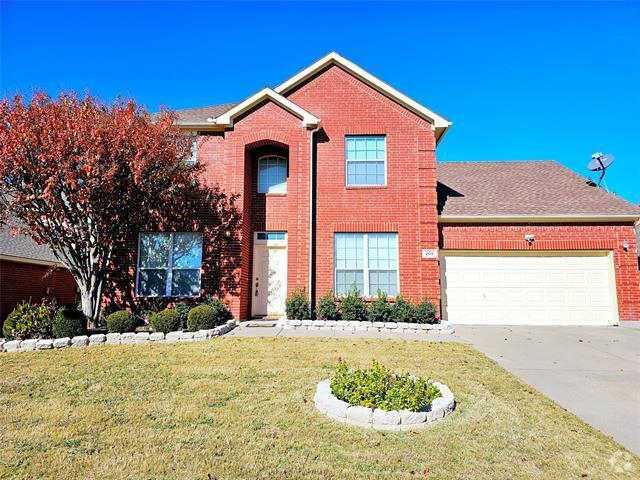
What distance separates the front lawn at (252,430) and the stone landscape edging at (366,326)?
3.54m

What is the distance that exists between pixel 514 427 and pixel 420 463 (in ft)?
4.97

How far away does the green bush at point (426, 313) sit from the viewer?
11086 mm

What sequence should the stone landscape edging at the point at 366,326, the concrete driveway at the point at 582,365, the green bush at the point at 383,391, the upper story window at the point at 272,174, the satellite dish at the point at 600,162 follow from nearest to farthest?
the green bush at the point at 383,391, the concrete driveway at the point at 582,365, the stone landscape edging at the point at 366,326, the upper story window at the point at 272,174, the satellite dish at the point at 600,162

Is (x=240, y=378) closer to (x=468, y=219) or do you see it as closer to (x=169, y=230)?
(x=169, y=230)

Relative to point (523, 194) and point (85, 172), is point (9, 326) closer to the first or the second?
point (85, 172)

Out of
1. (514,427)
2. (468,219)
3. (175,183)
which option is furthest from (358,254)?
(514,427)

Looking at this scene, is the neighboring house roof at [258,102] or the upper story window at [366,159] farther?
the upper story window at [366,159]

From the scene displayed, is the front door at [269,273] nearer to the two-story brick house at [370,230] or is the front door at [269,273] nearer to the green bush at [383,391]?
the two-story brick house at [370,230]

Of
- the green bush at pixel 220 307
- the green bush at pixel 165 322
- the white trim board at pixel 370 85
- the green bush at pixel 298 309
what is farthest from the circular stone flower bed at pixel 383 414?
the white trim board at pixel 370 85

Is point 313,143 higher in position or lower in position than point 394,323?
higher

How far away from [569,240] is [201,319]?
11.4 m

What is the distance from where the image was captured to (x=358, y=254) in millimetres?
12359

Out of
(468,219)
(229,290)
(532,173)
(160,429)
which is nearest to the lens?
(160,429)

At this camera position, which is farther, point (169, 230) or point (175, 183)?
point (169, 230)
